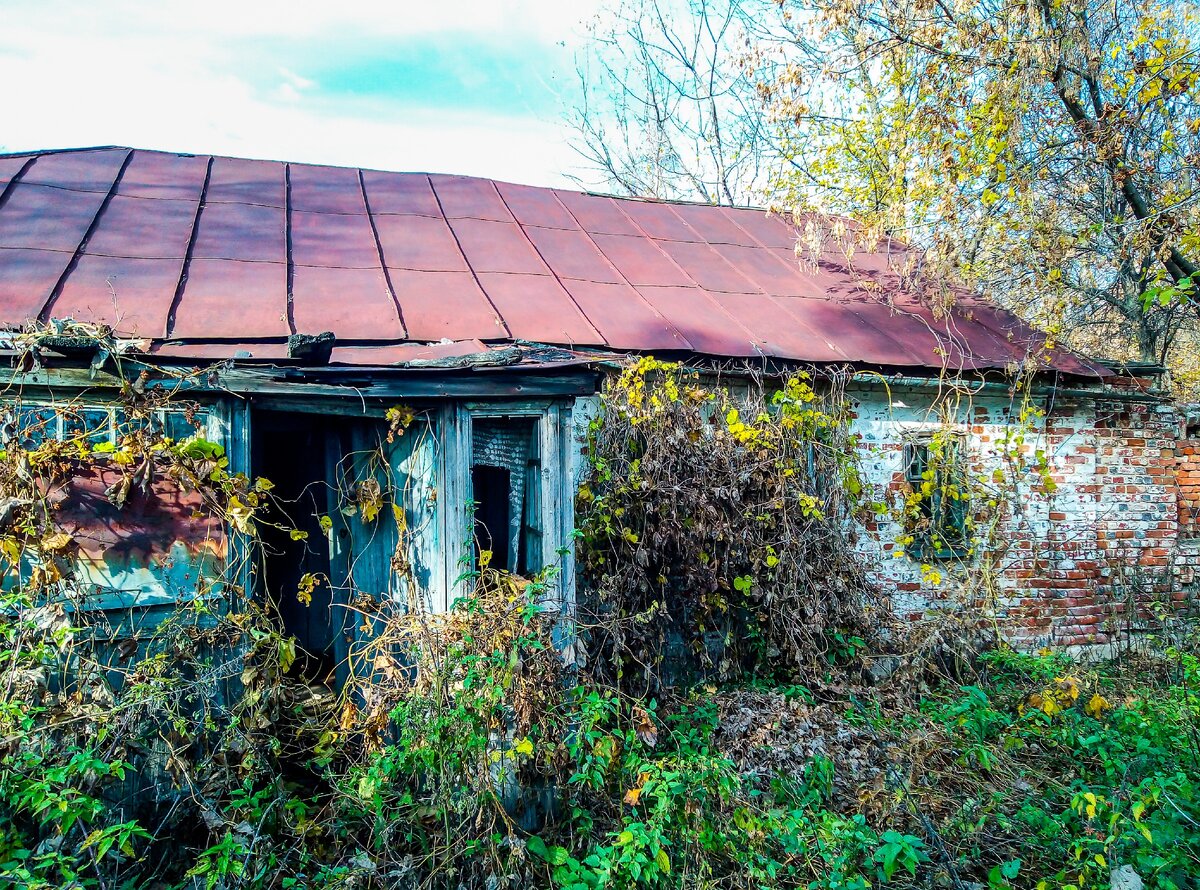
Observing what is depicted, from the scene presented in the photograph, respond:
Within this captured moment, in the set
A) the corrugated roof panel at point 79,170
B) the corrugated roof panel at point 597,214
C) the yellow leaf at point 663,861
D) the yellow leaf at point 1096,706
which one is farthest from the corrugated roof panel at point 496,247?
the yellow leaf at point 1096,706

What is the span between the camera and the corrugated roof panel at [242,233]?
20.5ft

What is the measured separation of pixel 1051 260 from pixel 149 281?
9.48 metres

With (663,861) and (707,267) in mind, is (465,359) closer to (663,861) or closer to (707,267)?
(663,861)

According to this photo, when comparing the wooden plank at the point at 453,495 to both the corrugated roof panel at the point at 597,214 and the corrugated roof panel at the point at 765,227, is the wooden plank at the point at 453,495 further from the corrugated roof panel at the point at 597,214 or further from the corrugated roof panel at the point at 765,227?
the corrugated roof panel at the point at 765,227

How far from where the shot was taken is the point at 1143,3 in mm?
8039

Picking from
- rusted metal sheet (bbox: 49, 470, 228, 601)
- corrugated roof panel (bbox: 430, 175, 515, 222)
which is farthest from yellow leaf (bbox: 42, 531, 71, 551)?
corrugated roof panel (bbox: 430, 175, 515, 222)

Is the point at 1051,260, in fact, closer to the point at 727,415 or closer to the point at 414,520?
the point at 727,415

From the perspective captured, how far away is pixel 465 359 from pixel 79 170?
5.21 metres

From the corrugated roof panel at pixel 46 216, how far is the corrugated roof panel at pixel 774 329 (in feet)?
18.4

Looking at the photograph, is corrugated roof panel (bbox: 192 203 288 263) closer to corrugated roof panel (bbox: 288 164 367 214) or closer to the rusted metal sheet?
corrugated roof panel (bbox: 288 164 367 214)

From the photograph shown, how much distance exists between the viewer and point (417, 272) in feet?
Answer: 21.7

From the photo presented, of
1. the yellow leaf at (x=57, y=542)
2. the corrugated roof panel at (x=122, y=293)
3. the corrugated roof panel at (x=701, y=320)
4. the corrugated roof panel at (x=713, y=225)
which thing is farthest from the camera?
the corrugated roof panel at (x=713, y=225)

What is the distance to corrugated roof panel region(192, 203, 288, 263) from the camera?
20.5ft

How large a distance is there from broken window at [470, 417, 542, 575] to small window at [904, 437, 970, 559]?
3770mm
